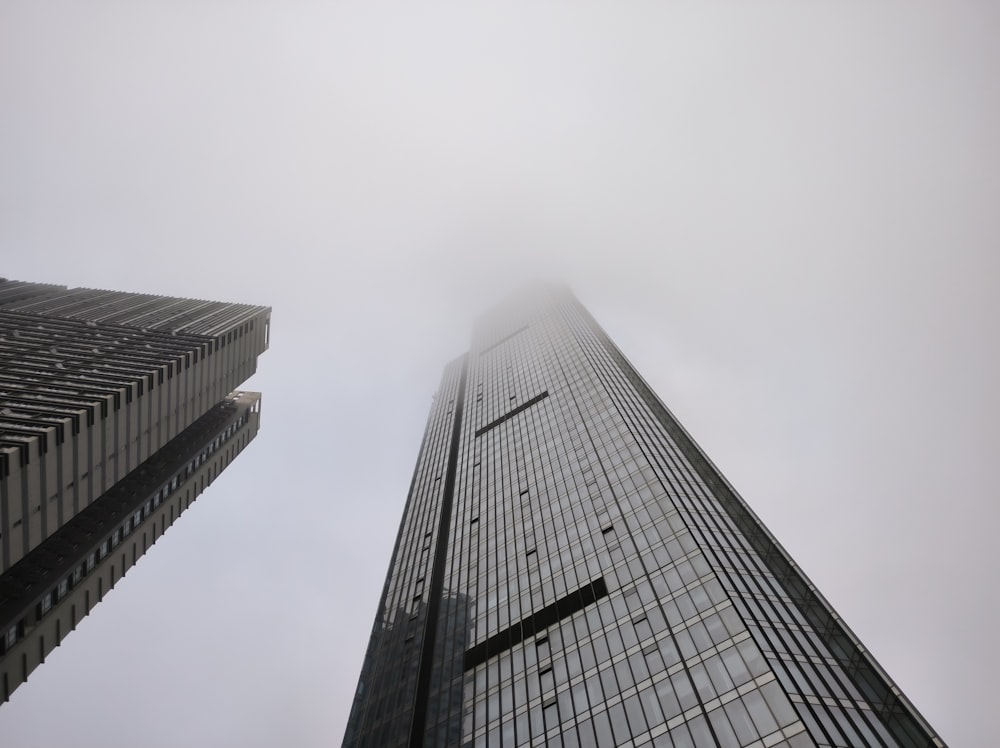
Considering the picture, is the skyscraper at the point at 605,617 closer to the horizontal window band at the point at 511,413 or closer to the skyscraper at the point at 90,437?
the horizontal window band at the point at 511,413

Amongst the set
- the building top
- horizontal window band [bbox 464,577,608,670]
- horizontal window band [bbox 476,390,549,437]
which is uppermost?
the building top

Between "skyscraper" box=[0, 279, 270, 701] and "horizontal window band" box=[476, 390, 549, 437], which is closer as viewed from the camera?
"skyscraper" box=[0, 279, 270, 701]

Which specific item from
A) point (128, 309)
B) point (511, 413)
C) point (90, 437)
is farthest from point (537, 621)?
point (128, 309)

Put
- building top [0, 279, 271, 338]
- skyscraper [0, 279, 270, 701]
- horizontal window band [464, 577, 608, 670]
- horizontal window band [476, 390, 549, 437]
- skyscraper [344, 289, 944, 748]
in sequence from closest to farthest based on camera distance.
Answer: skyscraper [344, 289, 944, 748]
horizontal window band [464, 577, 608, 670]
skyscraper [0, 279, 270, 701]
building top [0, 279, 271, 338]
horizontal window band [476, 390, 549, 437]

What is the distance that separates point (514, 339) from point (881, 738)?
5443 inches

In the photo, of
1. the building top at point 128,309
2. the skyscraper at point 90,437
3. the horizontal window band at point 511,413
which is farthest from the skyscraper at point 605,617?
the building top at point 128,309

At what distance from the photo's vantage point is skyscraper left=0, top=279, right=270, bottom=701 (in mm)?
52375

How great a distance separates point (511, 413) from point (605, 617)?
199ft

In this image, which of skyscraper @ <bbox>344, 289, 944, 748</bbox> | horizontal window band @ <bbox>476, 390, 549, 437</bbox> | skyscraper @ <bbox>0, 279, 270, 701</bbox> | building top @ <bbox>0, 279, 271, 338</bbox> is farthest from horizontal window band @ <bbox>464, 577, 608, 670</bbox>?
building top @ <bbox>0, 279, 271, 338</bbox>

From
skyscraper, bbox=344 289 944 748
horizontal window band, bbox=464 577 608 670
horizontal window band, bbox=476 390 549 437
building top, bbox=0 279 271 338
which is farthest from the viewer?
horizontal window band, bbox=476 390 549 437

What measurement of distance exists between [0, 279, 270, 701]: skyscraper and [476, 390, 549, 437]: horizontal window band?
4106 centimetres

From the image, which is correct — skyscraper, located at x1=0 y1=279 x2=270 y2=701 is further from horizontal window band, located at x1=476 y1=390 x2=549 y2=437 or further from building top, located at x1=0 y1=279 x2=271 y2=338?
horizontal window band, located at x1=476 y1=390 x2=549 y2=437

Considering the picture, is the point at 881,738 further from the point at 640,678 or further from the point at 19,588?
the point at 19,588

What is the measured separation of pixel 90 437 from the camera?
5794 cm
